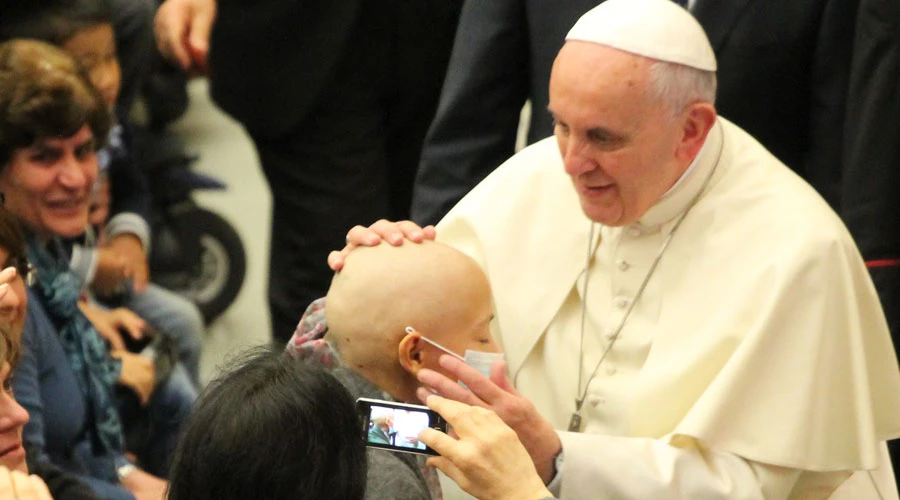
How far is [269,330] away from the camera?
520 cm

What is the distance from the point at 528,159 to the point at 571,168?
1.52 ft

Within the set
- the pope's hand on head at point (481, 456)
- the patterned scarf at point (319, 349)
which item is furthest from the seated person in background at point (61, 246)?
the pope's hand on head at point (481, 456)

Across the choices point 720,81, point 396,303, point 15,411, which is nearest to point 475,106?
point 720,81

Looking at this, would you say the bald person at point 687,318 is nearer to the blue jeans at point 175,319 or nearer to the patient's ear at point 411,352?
the patient's ear at point 411,352

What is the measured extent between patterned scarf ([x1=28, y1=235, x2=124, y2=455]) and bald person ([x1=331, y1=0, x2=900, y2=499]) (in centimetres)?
104

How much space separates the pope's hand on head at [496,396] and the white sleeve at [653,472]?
8cm

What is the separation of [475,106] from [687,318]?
3.82 ft

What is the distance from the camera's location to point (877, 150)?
135 inches

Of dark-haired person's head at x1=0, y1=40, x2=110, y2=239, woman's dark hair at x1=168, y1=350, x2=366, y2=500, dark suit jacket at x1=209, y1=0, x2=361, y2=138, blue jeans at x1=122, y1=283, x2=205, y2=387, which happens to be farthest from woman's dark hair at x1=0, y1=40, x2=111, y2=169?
woman's dark hair at x1=168, y1=350, x2=366, y2=500

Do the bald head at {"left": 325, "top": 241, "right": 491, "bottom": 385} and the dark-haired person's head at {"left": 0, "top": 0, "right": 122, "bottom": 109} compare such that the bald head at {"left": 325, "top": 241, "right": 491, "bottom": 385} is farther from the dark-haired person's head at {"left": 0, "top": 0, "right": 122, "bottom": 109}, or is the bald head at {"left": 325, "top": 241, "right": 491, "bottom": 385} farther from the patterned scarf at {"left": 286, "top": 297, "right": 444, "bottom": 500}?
the dark-haired person's head at {"left": 0, "top": 0, "right": 122, "bottom": 109}

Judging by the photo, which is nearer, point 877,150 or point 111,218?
point 877,150

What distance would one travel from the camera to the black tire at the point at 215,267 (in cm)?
545

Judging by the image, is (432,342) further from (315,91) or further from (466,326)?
(315,91)

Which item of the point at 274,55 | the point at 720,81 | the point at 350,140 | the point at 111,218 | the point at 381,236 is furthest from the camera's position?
the point at 350,140
